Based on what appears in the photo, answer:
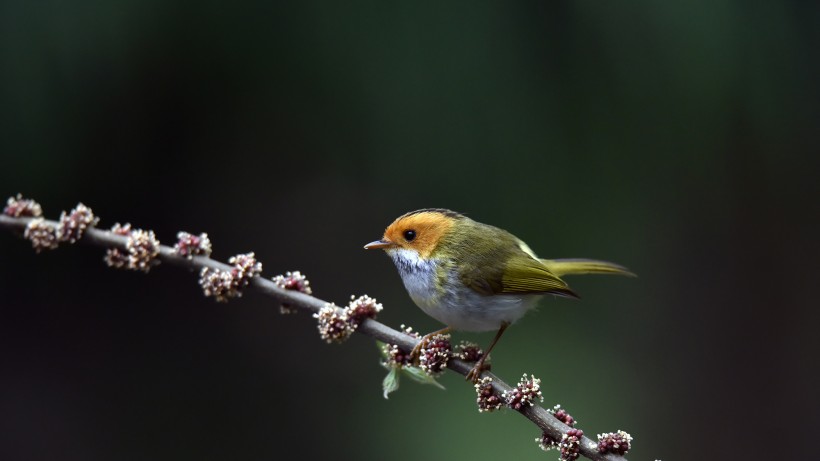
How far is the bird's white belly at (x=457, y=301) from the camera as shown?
7.27 feet

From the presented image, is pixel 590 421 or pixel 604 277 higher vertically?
pixel 604 277

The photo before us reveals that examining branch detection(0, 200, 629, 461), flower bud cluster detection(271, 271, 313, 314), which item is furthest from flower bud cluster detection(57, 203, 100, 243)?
flower bud cluster detection(271, 271, 313, 314)

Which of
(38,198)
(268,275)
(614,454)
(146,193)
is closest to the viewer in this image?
(614,454)

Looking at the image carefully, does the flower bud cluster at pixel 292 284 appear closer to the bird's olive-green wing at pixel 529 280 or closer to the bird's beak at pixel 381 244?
the bird's beak at pixel 381 244

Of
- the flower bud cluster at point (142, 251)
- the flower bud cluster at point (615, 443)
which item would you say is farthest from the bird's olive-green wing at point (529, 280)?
the flower bud cluster at point (142, 251)

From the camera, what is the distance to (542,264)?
2.36 meters

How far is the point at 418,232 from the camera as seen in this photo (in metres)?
2.31

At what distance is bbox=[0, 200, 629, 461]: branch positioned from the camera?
1.62 metres

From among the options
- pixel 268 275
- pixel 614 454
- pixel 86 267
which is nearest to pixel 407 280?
pixel 614 454

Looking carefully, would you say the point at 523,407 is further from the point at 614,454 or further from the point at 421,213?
the point at 421,213

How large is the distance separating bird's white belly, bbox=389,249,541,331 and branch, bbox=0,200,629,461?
→ 10.9 inches

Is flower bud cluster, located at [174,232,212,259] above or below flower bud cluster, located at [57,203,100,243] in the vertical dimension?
below

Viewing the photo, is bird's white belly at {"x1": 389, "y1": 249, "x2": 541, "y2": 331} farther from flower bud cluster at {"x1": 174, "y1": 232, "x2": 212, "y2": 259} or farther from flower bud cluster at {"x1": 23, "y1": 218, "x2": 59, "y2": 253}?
flower bud cluster at {"x1": 23, "y1": 218, "x2": 59, "y2": 253}

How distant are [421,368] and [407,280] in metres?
0.51
